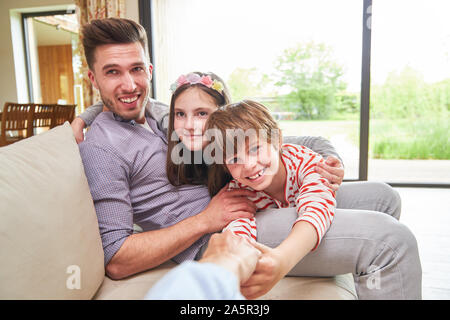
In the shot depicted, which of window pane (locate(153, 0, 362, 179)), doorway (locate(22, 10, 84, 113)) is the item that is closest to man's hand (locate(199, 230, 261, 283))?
window pane (locate(153, 0, 362, 179))

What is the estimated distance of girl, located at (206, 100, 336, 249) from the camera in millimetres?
906

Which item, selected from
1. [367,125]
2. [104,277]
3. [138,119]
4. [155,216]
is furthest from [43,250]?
[367,125]

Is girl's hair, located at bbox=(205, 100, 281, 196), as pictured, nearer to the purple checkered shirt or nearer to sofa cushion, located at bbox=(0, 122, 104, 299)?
the purple checkered shirt

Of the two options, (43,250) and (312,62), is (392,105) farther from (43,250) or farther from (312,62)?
(43,250)

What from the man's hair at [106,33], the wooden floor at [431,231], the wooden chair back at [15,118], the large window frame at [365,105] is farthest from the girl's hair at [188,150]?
the large window frame at [365,105]

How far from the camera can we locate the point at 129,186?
100 cm

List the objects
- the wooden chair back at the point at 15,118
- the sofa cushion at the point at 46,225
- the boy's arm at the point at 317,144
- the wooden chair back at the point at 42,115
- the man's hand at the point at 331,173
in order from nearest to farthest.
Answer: the sofa cushion at the point at 46,225, the man's hand at the point at 331,173, the boy's arm at the point at 317,144, the wooden chair back at the point at 15,118, the wooden chair back at the point at 42,115

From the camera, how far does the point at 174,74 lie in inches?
143

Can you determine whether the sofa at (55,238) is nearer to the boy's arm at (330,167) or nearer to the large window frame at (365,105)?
the boy's arm at (330,167)

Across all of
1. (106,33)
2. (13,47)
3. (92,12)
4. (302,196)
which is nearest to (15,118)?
(92,12)

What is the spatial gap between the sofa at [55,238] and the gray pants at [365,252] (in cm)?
5

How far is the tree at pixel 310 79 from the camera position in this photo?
3.49 m

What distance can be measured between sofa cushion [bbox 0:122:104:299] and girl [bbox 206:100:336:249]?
0.38 m
